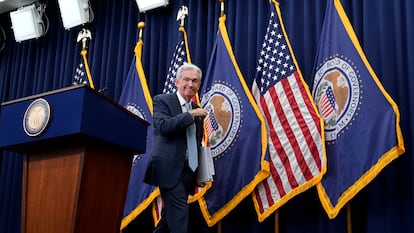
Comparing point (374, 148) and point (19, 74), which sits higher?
point (19, 74)

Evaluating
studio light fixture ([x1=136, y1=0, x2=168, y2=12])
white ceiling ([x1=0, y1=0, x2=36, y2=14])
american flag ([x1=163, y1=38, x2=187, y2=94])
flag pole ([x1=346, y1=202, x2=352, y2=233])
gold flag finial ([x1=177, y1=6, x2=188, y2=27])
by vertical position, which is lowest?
flag pole ([x1=346, y1=202, x2=352, y2=233])

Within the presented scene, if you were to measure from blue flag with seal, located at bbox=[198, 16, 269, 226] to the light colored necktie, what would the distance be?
62 centimetres

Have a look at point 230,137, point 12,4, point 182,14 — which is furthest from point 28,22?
point 230,137

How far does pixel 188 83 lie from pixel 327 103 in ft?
3.00

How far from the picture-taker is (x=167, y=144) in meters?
3.11

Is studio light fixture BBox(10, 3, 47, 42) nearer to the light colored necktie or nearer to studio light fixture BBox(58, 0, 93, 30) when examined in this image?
studio light fixture BBox(58, 0, 93, 30)

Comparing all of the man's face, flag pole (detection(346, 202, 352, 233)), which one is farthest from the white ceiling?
flag pole (detection(346, 202, 352, 233))

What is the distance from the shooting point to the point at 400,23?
362 cm

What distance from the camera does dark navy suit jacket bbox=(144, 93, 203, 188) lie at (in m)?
3.03

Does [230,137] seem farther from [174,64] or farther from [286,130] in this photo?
[174,64]

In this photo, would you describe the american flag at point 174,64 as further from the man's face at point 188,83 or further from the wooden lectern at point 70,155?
the wooden lectern at point 70,155

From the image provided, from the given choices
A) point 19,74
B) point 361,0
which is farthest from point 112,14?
point 361,0

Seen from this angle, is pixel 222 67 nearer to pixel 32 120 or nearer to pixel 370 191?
pixel 370 191

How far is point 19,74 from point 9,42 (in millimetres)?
472
